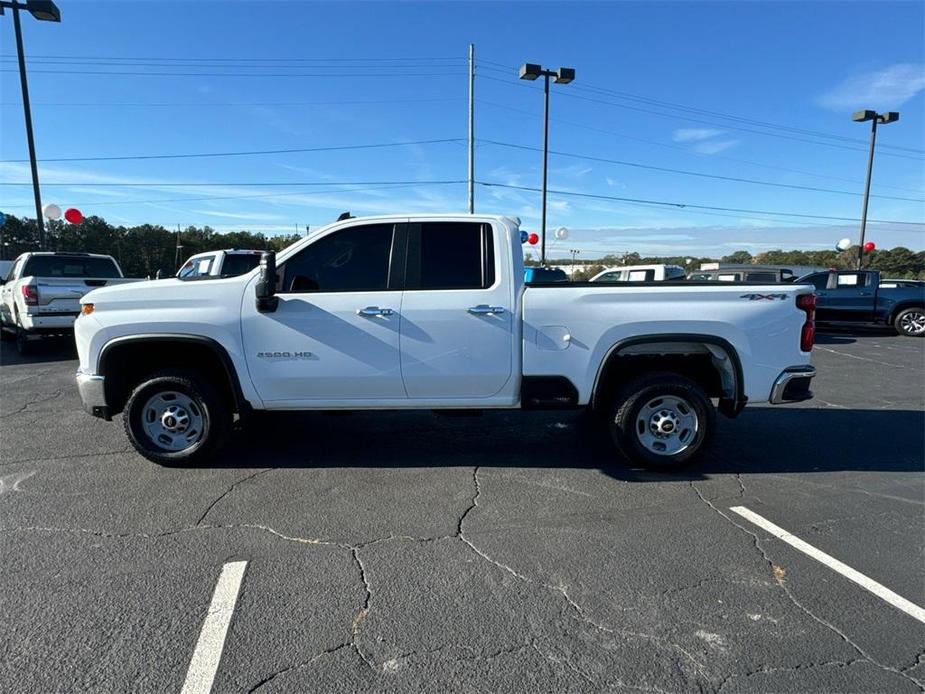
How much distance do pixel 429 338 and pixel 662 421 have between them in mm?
2059

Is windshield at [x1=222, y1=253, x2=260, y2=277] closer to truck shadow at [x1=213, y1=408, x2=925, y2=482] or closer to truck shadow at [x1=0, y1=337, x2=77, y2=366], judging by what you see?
truck shadow at [x1=0, y1=337, x2=77, y2=366]

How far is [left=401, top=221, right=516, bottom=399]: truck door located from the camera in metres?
4.30

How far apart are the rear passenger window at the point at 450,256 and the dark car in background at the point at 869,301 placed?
1292 centimetres

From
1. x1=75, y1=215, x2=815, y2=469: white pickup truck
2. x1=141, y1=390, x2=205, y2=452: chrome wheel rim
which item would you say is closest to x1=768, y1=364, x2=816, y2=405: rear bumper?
x1=75, y1=215, x2=815, y2=469: white pickup truck

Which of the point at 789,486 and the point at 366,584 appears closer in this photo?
the point at 366,584

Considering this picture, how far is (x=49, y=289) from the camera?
31.5 feet

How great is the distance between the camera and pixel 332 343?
433cm

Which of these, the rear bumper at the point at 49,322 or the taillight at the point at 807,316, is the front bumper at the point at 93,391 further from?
the rear bumper at the point at 49,322

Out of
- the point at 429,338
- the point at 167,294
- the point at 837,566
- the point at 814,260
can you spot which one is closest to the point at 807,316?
the point at 837,566

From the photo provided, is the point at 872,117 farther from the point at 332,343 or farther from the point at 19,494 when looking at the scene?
the point at 19,494

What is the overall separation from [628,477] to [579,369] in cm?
98

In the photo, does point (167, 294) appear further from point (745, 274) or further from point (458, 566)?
point (745, 274)

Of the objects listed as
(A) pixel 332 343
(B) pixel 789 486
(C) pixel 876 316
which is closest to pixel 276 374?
(A) pixel 332 343

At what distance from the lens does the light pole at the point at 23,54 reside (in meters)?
13.8
